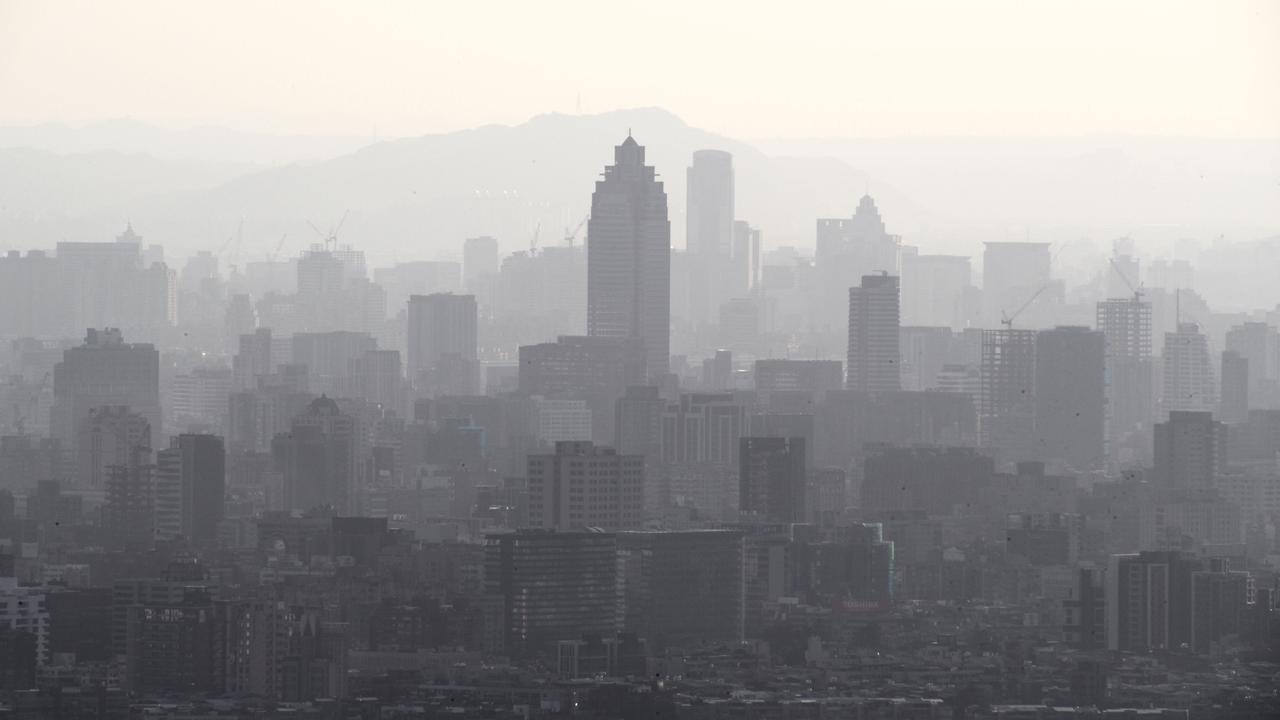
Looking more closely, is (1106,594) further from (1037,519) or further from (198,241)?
(198,241)

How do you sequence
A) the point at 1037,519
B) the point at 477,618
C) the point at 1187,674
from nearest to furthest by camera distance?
the point at 1187,674 < the point at 477,618 < the point at 1037,519

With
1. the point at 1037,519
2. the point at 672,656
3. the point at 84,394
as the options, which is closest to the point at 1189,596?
the point at 672,656

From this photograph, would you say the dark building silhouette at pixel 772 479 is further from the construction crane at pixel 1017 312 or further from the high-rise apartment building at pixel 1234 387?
the construction crane at pixel 1017 312

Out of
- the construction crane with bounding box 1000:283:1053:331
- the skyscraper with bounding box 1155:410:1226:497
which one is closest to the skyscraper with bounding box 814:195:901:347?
the construction crane with bounding box 1000:283:1053:331

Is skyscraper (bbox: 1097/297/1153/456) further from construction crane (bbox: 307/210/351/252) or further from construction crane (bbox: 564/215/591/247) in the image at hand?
construction crane (bbox: 307/210/351/252)

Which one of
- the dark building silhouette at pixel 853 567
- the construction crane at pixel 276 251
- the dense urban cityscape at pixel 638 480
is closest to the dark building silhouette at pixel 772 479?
the dense urban cityscape at pixel 638 480

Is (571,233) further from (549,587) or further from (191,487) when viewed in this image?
(549,587)
